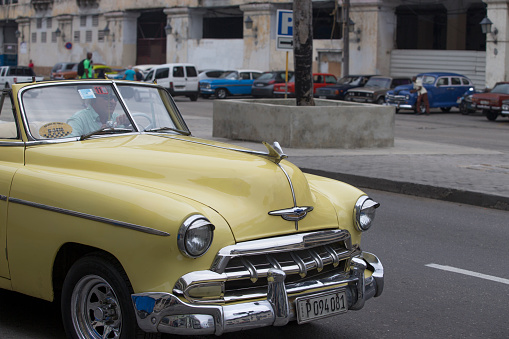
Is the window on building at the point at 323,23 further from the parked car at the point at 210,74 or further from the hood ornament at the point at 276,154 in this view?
the hood ornament at the point at 276,154

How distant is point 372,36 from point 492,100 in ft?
44.4

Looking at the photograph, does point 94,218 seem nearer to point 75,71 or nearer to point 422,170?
point 422,170

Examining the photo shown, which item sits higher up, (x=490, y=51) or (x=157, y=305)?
(x=490, y=51)

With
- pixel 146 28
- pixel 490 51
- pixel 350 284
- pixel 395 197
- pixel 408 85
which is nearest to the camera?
pixel 350 284

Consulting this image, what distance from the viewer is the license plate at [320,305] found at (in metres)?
4.05

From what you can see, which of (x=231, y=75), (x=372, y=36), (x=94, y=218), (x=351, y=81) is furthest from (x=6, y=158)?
(x=372, y=36)

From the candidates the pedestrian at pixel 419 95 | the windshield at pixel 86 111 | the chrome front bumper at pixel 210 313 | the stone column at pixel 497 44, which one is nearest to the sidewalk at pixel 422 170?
the windshield at pixel 86 111

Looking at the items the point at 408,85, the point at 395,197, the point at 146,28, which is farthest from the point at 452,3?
the point at 395,197

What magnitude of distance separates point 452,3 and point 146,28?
2286 centimetres

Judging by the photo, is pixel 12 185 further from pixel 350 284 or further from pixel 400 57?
pixel 400 57

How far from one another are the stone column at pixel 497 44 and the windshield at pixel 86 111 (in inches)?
1236

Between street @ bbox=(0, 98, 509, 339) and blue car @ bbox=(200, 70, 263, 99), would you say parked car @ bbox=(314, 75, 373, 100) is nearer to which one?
blue car @ bbox=(200, 70, 263, 99)

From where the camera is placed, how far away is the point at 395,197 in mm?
10586

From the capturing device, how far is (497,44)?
34375 mm
